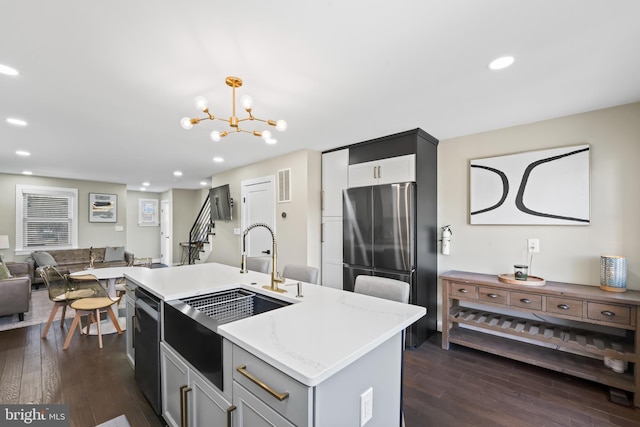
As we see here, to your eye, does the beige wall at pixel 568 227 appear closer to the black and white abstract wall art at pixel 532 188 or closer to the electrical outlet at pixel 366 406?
the black and white abstract wall art at pixel 532 188

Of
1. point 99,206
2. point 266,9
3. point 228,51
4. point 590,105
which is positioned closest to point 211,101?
point 228,51

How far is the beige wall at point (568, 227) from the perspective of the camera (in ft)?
8.28

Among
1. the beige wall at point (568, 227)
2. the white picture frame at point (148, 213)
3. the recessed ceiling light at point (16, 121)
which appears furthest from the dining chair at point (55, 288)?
the white picture frame at point (148, 213)

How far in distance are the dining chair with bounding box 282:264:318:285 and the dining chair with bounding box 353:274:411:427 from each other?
1.66ft

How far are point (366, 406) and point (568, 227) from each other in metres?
2.90

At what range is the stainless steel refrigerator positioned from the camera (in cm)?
317

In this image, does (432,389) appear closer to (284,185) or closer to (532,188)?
(532,188)

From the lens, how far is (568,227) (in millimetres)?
2799

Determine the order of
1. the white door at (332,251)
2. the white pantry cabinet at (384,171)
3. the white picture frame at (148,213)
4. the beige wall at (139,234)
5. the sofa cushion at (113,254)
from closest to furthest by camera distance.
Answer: the white pantry cabinet at (384,171) < the white door at (332,251) < the sofa cushion at (113,254) < the beige wall at (139,234) < the white picture frame at (148,213)

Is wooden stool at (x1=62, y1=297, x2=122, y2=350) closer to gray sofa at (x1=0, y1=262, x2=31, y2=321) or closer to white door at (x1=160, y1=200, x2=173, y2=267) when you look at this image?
gray sofa at (x1=0, y1=262, x2=31, y2=321)

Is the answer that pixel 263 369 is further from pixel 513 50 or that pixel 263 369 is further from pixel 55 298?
pixel 55 298

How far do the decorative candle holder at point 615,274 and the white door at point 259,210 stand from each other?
13.2 ft

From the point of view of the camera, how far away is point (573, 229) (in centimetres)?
277

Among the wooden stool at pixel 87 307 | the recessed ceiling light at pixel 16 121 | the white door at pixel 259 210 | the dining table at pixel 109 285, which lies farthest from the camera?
the white door at pixel 259 210
